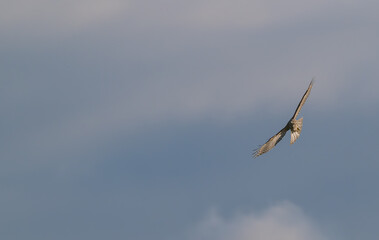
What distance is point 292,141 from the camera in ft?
211

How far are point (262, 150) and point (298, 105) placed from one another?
5.07 m

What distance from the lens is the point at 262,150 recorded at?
6600cm

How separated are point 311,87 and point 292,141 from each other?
16.3 ft

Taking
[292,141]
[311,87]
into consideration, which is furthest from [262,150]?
[311,87]

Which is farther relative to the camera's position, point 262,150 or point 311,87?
point 262,150

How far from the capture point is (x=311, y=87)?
61.5 m

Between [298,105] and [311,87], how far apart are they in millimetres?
2214

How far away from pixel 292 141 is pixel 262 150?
9.23 feet

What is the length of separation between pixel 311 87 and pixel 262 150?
7.23 m

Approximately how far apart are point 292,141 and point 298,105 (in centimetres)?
295

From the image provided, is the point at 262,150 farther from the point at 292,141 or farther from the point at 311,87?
the point at 311,87

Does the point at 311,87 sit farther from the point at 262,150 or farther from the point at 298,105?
the point at 262,150

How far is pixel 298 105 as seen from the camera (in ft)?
207

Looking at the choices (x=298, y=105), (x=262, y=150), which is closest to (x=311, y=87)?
(x=298, y=105)
